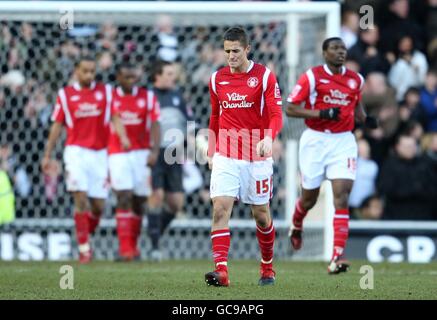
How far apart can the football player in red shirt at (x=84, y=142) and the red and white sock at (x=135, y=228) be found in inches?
16.4

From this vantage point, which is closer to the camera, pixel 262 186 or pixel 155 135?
pixel 262 186

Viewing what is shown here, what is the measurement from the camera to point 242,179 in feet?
31.3

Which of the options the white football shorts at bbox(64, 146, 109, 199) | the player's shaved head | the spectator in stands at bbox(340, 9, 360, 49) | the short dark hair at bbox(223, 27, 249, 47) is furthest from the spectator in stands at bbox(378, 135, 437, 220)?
the short dark hair at bbox(223, 27, 249, 47)

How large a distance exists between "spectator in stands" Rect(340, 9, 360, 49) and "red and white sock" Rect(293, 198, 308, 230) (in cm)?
516

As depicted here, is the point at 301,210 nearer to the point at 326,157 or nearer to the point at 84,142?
the point at 326,157

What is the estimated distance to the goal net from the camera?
1527 centimetres

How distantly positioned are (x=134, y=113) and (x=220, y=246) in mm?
5360

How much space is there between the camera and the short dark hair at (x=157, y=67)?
1449 centimetres

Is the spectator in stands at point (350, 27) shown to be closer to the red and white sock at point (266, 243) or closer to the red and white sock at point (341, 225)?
the red and white sock at point (341, 225)

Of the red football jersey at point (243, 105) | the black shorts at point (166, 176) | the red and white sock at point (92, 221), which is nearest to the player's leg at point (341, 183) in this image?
the red football jersey at point (243, 105)

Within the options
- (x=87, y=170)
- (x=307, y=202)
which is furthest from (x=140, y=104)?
(x=307, y=202)

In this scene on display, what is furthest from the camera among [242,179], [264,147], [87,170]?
[87,170]
